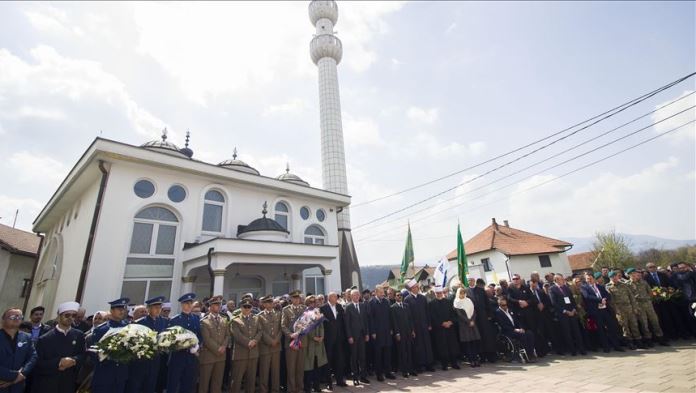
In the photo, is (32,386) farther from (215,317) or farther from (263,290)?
(263,290)

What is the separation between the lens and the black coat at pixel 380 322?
252 inches

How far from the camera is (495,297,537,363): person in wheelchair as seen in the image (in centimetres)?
691

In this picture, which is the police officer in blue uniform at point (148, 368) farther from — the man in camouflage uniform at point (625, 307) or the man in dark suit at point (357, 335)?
the man in camouflage uniform at point (625, 307)

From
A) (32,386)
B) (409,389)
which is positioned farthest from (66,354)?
(409,389)

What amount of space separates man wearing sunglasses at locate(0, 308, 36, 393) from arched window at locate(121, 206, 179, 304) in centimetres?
720

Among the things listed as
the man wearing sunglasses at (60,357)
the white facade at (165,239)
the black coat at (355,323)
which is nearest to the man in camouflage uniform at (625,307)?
the black coat at (355,323)

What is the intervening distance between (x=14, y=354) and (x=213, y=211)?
31.4ft

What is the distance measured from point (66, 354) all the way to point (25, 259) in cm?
2347

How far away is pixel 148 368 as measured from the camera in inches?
185

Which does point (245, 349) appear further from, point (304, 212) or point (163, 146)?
point (163, 146)

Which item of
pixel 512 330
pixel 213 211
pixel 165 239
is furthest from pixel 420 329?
pixel 213 211

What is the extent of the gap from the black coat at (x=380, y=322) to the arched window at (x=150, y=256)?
8187 mm

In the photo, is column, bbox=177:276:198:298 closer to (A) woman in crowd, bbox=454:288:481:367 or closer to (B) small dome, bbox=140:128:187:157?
(B) small dome, bbox=140:128:187:157

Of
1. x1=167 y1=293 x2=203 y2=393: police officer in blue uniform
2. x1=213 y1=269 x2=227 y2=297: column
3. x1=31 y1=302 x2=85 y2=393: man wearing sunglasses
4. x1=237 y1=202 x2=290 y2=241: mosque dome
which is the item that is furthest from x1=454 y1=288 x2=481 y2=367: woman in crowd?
x1=237 y1=202 x2=290 y2=241: mosque dome
